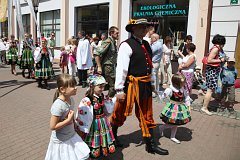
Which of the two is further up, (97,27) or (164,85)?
(97,27)

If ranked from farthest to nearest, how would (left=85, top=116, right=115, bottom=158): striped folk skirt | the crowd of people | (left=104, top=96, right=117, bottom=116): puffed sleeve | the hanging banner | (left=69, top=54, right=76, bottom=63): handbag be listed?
1. the hanging banner
2. (left=69, top=54, right=76, bottom=63): handbag
3. (left=104, top=96, right=117, bottom=116): puffed sleeve
4. (left=85, top=116, right=115, bottom=158): striped folk skirt
5. the crowd of people

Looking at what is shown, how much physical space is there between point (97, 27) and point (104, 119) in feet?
37.8

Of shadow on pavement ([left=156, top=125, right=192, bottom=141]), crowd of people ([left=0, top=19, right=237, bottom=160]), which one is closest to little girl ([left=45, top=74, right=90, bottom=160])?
crowd of people ([left=0, top=19, right=237, bottom=160])

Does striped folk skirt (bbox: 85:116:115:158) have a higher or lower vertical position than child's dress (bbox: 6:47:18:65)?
lower

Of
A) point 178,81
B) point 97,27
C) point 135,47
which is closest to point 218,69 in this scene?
point 178,81

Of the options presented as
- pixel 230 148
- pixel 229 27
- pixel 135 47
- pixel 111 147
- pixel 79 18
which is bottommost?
pixel 230 148

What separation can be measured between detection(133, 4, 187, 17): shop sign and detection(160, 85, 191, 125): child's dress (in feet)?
22.2

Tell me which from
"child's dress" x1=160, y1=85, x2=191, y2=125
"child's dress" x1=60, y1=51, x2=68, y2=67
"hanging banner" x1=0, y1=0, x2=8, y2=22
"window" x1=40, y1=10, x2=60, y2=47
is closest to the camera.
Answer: "child's dress" x1=160, y1=85, x2=191, y2=125

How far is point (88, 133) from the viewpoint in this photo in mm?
3045

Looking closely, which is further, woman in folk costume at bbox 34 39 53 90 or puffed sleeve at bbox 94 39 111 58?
woman in folk costume at bbox 34 39 53 90

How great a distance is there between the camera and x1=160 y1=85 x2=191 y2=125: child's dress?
3.97 meters

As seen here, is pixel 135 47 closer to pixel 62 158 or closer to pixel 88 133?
pixel 88 133

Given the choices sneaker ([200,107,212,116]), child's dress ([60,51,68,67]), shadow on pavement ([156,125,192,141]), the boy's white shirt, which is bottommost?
shadow on pavement ([156,125,192,141])

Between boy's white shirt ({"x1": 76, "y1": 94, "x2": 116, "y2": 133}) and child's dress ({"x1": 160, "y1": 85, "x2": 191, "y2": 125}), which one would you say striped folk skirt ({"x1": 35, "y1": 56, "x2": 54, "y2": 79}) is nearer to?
child's dress ({"x1": 160, "y1": 85, "x2": 191, "y2": 125})
